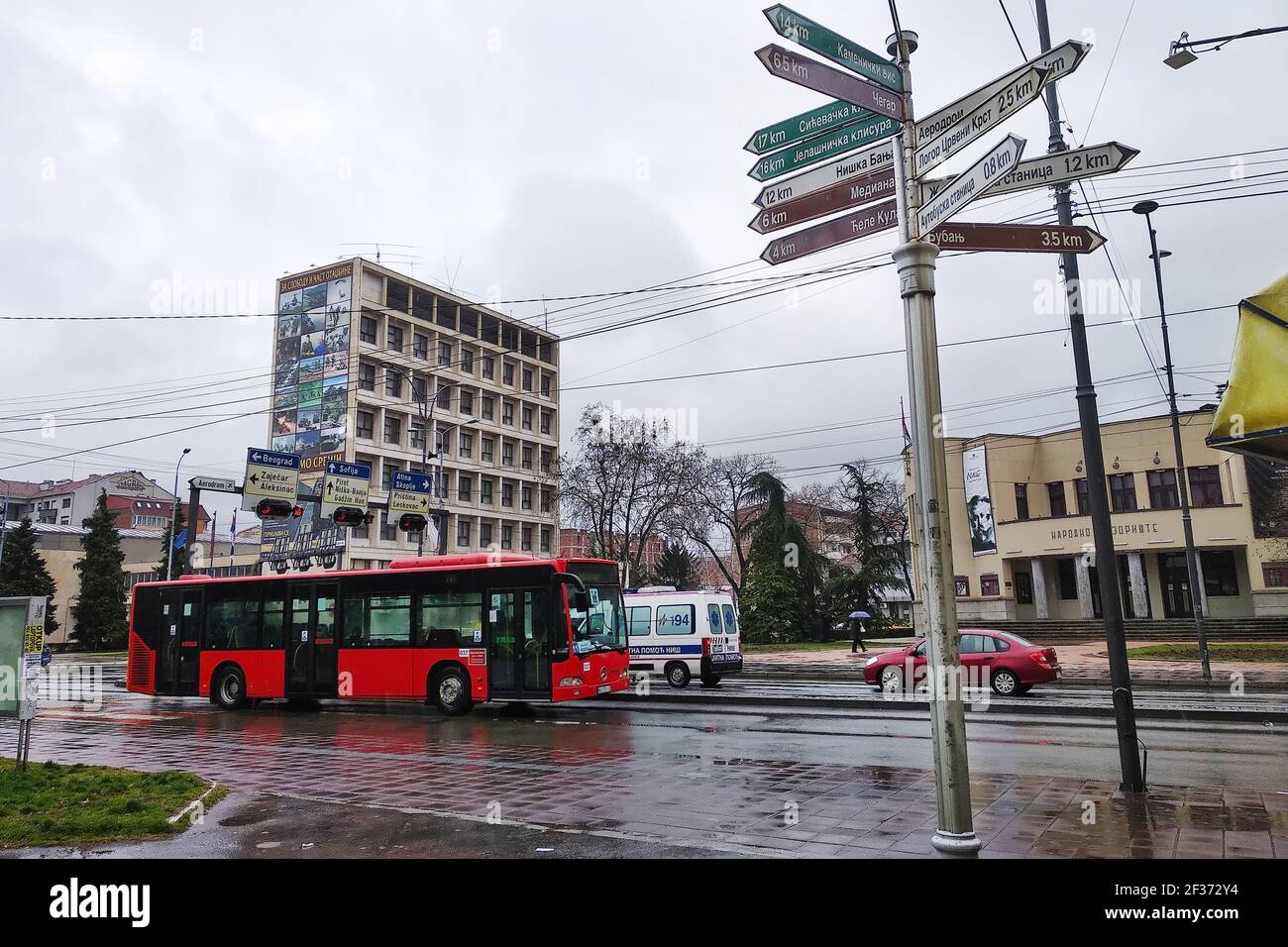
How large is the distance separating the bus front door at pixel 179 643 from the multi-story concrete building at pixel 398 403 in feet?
88.5

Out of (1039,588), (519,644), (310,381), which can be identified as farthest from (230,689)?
(310,381)

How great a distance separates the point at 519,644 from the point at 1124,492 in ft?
117

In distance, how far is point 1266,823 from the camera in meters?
6.70

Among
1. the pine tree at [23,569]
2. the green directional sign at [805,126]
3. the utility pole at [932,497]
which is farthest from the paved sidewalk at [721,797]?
the pine tree at [23,569]

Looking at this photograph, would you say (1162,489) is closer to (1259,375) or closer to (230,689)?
(230,689)

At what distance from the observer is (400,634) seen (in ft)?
58.3

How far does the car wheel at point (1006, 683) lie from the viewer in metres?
18.5

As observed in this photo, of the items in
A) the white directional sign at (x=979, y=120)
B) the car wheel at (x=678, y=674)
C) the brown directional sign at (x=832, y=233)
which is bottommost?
the car wheel at (x=678, y=674)

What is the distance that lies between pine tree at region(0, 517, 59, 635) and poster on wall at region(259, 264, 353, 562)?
44.6 ft

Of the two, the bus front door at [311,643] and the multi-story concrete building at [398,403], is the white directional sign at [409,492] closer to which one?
the bus front door at [311,643]

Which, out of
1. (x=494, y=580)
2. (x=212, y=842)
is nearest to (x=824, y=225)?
(x=212, y=842)

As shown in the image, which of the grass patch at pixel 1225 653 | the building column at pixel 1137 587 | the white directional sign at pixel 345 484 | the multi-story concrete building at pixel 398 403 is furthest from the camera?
the multi-story concrete building at pixel 398 403
